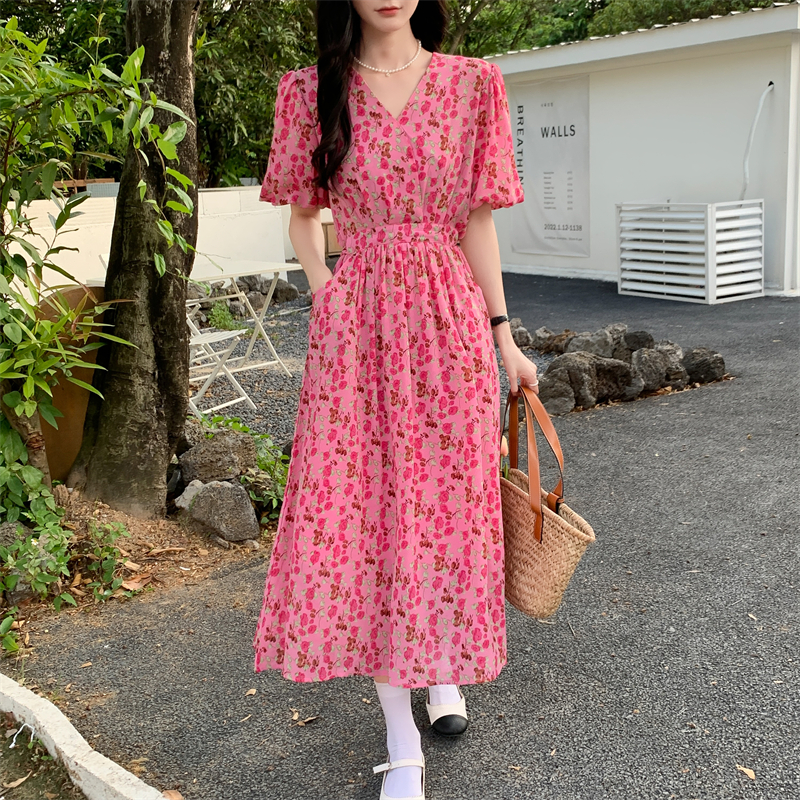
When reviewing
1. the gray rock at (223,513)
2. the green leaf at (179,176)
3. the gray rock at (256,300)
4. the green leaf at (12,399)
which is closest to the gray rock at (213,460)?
the gray rock at (223,513)

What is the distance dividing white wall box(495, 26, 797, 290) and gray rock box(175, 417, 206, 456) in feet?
23.6

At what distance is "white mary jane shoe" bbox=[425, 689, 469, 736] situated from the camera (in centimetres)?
238

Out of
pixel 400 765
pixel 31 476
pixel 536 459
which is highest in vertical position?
pixel 536 459

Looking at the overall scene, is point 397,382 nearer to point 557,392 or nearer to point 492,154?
point 492,154

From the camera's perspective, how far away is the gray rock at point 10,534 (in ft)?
10.5

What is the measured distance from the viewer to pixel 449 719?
2383 millimetres

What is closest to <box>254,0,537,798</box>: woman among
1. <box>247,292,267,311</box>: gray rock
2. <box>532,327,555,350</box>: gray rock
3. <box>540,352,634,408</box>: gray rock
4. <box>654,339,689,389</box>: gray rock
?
<box>540,352,634,408</box>: gray rock

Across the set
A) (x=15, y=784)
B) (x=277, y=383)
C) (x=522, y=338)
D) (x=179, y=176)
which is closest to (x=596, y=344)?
(x=522, y=338)

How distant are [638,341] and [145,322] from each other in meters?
4.20

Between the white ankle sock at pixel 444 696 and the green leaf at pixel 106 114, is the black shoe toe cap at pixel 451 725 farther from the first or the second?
the green leaf at pixel 106 114

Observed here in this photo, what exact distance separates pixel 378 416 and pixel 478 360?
26 centimetres

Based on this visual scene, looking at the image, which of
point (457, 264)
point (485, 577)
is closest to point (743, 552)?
point (485, 577)

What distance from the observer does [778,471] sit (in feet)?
14.2

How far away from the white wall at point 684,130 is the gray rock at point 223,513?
24.5ft
